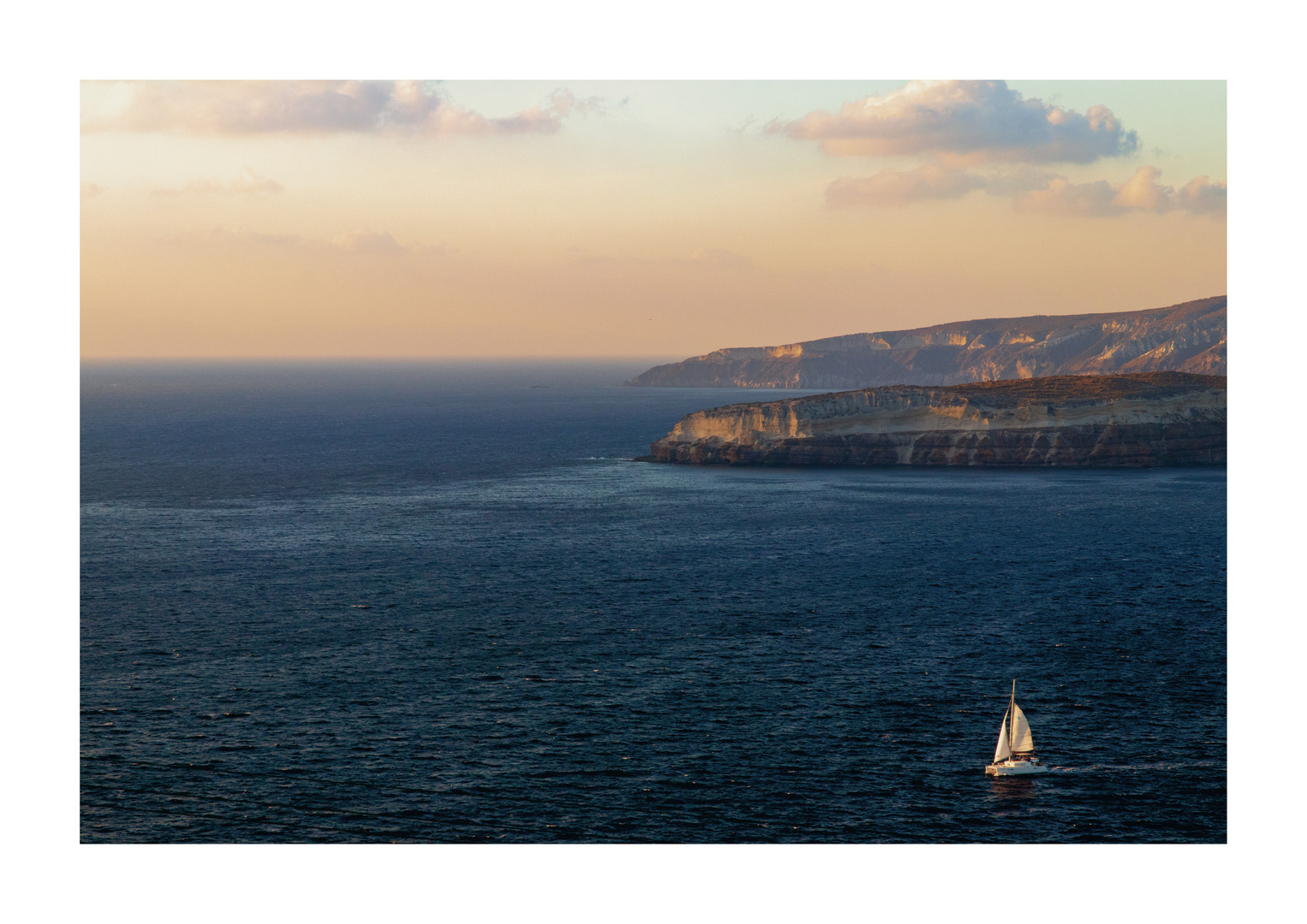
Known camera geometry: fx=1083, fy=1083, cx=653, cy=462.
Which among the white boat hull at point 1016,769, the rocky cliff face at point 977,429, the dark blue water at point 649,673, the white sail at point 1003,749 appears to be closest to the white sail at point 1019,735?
the white sail at point 1003,749

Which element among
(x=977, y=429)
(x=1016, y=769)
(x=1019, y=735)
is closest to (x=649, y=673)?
(x=1019, y=735)

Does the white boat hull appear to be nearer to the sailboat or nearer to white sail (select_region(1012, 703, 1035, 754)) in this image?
the sailboat

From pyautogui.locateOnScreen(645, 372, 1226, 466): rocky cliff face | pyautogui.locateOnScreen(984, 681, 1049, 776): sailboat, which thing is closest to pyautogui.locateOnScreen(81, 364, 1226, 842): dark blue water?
pyautogui.locateOnScreen(984, 681, 1049, 776): sailboat

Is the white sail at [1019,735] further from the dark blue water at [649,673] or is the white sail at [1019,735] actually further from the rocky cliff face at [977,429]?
the rocky cliff face at [977,429]

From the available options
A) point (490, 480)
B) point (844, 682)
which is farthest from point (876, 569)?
point (490, 480)

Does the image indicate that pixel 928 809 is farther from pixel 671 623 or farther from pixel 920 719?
pixel 671 623
